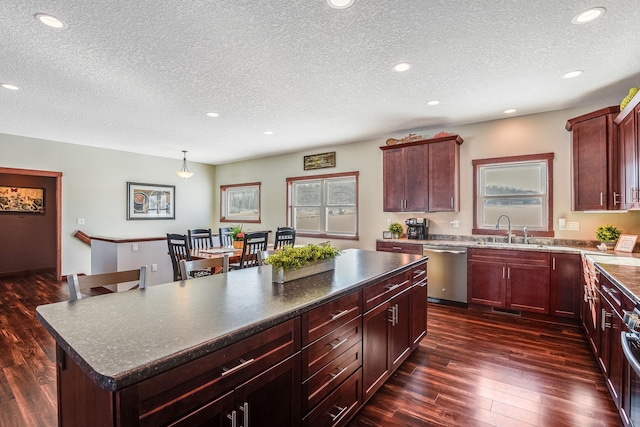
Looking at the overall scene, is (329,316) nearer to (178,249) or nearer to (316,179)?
(178,249)

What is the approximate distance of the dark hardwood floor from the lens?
6.71 feet

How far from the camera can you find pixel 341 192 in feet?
20.2

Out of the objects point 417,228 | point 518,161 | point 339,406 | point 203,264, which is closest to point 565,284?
point 518,161

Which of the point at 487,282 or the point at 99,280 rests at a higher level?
the point at 99,280

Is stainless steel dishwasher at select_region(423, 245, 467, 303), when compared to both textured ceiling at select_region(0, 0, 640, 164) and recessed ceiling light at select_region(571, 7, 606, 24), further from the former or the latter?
recessed ceiling light at select_region(571, 7, 606, 24)

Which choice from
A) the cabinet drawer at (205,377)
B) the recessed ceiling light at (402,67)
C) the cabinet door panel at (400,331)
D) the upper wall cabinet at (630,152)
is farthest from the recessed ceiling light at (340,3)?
the upper wall cabinet at (630,152)

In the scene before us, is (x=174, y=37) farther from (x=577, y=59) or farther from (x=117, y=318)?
(x=577, y=59)

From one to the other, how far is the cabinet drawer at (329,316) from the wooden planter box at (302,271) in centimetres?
36

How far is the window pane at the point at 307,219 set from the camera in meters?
6.51

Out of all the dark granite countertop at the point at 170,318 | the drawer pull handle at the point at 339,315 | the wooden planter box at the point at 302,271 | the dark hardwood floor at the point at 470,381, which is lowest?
the dark hardwood floor at the point at 470,381

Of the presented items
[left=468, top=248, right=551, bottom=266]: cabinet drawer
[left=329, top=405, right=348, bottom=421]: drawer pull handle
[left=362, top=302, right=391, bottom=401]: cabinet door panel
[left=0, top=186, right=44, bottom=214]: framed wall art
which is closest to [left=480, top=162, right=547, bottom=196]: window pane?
[left=468, top=248, right=551, bottom=266]: cabinet drawer

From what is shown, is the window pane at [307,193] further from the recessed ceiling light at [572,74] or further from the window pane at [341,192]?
the recessed ceiling light at [572,74]

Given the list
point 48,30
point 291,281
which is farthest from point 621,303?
point 48,30

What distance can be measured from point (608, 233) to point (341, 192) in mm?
3920
